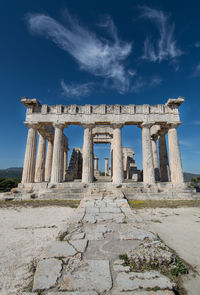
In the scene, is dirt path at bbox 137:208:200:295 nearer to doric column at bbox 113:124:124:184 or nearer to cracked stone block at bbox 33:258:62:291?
cracked stone block at bbox 33:258:62:291

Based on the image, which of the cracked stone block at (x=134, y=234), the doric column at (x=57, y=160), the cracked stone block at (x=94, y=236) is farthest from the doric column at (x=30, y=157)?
the cracked stone block at (x=134, y=234)

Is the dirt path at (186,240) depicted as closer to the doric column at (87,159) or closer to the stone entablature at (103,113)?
the doric column at (87,159)

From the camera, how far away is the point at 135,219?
542cm

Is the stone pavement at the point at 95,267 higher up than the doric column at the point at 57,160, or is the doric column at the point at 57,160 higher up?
the doric column at the point at 57,160

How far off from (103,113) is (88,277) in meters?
15.4

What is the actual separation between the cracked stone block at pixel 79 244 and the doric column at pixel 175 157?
14383 millimetres


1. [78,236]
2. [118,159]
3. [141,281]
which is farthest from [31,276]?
[118,159]

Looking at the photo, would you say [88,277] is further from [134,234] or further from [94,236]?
[134,234]

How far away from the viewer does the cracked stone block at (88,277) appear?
7.19 ft

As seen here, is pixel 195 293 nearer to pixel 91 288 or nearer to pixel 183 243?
pixel 91 288

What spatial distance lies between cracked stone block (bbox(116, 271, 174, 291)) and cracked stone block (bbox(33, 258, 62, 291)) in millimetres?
1043

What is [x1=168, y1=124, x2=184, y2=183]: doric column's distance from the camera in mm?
15305

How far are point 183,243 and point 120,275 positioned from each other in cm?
264

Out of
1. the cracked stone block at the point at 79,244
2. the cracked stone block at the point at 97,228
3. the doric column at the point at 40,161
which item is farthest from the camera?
the doric column at the point at 40,161
